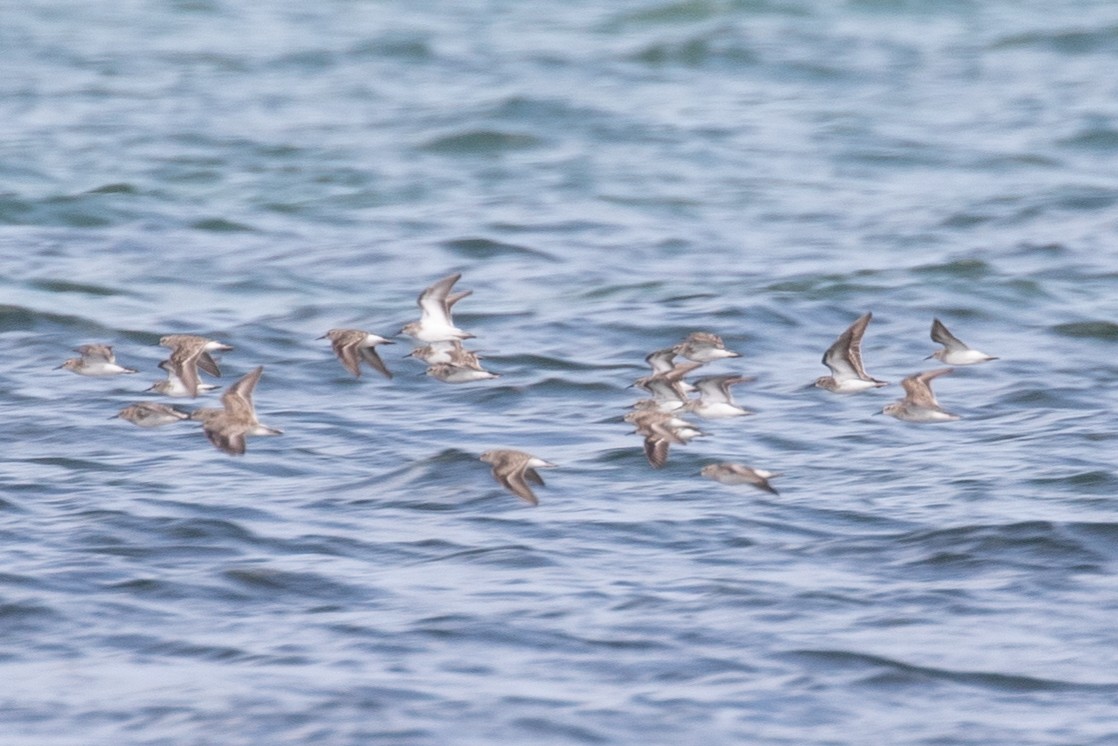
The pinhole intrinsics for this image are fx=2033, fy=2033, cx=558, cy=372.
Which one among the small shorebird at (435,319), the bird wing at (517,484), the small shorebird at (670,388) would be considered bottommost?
the bird wing at (517,484)

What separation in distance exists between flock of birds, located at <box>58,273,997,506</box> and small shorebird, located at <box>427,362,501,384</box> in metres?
0.01

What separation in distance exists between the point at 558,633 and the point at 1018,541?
3.29 metres

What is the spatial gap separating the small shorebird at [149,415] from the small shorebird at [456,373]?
2009 millimetres

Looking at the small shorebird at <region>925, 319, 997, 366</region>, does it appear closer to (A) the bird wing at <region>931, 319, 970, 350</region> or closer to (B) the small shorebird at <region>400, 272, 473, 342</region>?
(A) the bird wing at <region>931, 319, 970, 350</region>

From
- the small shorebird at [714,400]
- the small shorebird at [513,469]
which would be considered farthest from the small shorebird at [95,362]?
the small shorebird at [714,400]

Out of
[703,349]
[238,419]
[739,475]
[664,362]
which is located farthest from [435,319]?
[739,475]

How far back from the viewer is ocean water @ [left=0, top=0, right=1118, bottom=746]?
34.9 feet

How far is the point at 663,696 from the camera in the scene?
10469 millimetres

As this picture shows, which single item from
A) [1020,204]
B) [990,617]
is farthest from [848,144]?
[990,617]

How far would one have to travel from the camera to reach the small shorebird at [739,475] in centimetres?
1261

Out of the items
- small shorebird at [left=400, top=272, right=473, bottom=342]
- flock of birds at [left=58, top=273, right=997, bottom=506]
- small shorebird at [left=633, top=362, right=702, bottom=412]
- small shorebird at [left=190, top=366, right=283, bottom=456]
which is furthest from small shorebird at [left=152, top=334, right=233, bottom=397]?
small shorebird at [left=633, top=362, right=702, bottom=412]

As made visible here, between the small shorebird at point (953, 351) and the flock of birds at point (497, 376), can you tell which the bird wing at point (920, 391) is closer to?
the flock of birds at point (497, 376)

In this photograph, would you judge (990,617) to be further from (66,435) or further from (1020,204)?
(1020,204)

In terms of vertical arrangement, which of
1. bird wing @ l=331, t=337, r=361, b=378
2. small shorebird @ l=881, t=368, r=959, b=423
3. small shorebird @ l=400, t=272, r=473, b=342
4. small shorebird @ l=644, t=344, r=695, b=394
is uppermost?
small shorebird @ l=400, t=272, r=473, b=342
